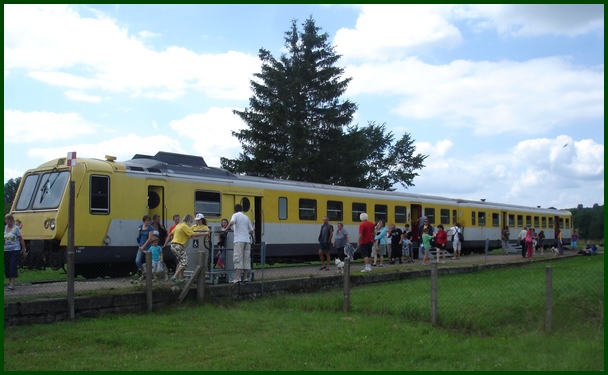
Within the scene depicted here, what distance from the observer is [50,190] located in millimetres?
16359

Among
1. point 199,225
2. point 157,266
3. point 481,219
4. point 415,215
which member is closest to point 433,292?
point 199,225

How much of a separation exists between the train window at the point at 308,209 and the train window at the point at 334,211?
866 mm

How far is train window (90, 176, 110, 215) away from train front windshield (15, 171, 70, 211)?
0.70 metres

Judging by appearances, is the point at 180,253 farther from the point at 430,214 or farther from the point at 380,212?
the point at 430,214

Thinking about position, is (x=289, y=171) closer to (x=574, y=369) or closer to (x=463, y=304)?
(x=463, y=304)

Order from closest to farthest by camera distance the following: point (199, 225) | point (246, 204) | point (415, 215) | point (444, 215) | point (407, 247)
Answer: point (199, 225), point (246, 204), point (407, 247), point (415, 215), point (444, 215)

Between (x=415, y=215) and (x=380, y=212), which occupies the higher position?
(x=380, y=212)

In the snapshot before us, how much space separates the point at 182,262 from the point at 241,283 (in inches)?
52.5

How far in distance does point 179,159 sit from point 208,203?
166cm

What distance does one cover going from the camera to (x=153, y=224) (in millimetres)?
15891

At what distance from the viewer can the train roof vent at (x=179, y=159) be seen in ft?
62.1

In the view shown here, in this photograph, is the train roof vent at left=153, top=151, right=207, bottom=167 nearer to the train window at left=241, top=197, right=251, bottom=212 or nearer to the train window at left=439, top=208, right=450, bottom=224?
the train window at left=241, top=197, right=251, bottom=212

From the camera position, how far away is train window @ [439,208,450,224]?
31.5 metres

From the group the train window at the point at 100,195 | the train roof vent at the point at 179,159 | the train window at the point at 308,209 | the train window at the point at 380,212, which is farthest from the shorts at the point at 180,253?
the train window at the point at 380,212
